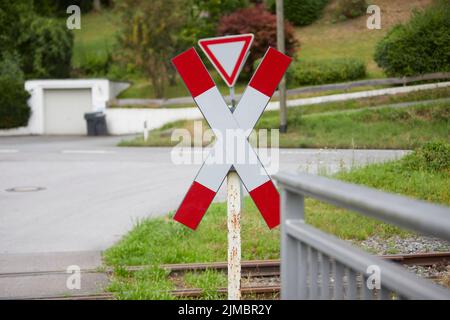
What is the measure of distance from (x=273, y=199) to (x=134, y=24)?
2861 cm

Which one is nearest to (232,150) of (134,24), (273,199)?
(273,199)

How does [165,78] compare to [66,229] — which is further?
[165,78]

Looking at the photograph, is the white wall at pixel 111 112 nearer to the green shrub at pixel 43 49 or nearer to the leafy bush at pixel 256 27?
the leafy bush at pixel 256 27

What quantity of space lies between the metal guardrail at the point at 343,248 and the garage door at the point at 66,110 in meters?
30.7

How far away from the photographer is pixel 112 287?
591 cm

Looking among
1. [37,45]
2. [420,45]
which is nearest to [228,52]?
[420,45]

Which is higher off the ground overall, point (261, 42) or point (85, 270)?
point (261, 42)

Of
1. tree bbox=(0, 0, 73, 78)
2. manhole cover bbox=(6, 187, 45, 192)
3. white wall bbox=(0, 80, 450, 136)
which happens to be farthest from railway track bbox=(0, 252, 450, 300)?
tree bbox=(0, 0, 73, 78)

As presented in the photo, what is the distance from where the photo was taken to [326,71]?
101 feet

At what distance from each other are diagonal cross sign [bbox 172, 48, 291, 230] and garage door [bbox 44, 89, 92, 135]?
95.3 ft

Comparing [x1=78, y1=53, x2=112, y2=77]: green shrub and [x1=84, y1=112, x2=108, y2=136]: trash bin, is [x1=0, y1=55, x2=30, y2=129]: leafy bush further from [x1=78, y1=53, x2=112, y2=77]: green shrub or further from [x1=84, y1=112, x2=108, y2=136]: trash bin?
[x1=78, y1=53, x2=112, y2=77]: green shrub

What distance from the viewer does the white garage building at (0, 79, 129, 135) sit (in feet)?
106

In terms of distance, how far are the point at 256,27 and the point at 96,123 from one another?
360 inches
